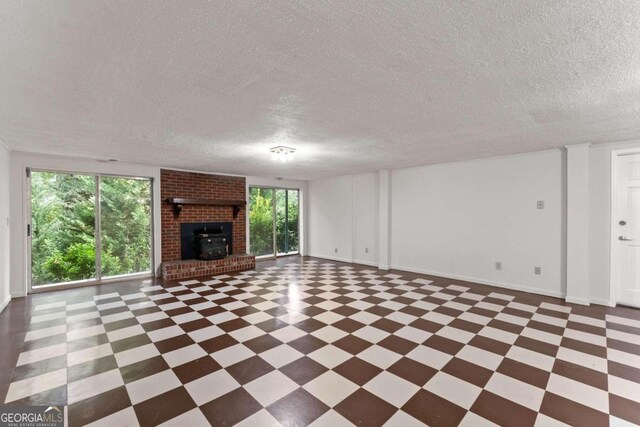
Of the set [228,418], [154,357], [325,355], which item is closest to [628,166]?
[325,355]

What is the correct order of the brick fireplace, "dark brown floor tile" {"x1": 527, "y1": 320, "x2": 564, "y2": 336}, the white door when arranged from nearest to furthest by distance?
1. "dark brown floor tile" {"x1": 527, "y1": 320, "x2": 564, "y2": 336}
2. the white door
3. the brick fireplace

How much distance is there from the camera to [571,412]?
1.84m

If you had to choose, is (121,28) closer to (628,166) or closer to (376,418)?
(376,418)

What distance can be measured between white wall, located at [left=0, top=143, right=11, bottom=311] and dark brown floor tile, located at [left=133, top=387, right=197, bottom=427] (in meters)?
3.49

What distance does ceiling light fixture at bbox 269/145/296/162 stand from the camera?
4.02 meters

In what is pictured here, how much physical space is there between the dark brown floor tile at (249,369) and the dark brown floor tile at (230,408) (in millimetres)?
170

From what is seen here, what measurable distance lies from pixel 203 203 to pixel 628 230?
7.06 metres

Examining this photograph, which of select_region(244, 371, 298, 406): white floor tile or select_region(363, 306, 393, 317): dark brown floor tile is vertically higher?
select_region(363, 306, 393, 317): dark brown floor tile

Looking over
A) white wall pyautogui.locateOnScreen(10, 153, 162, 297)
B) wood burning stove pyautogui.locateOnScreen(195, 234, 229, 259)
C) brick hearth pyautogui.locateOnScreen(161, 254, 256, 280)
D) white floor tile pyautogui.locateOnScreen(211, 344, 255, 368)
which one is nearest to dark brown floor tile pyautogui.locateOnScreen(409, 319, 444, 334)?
white floor tile pyautogui.locateOnScreen(211, 344, 255, 368)

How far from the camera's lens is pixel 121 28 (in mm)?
1428

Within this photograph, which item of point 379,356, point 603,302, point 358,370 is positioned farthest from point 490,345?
point 603,302

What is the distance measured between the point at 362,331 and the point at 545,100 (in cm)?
267

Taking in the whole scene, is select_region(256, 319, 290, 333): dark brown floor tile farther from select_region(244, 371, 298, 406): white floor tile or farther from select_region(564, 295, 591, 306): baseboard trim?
select_region(564, 295, 591, 306): baseboard trim

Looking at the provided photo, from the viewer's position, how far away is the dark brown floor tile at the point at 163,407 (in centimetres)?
178
